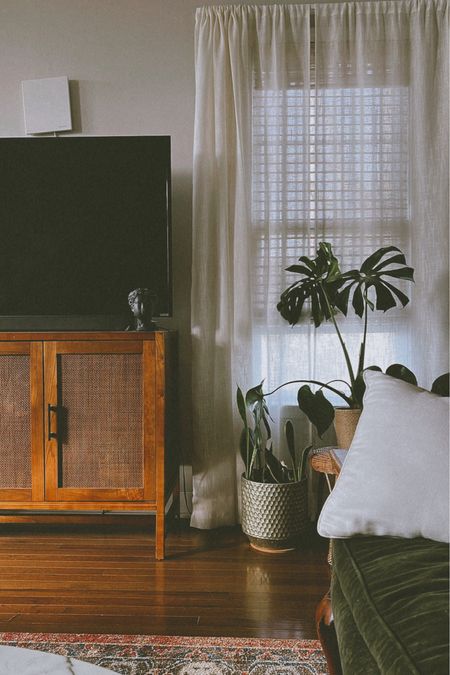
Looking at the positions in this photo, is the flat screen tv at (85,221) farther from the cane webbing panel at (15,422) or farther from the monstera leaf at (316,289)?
the monstera leaf at (316,289)

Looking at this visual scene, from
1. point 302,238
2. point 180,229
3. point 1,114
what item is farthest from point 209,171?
point 1,114

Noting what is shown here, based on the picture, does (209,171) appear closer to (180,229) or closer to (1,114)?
(180,229)

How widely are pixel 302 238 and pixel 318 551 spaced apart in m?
1.35

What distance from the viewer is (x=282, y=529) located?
232 centimetres

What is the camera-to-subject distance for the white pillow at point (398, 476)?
1.20m

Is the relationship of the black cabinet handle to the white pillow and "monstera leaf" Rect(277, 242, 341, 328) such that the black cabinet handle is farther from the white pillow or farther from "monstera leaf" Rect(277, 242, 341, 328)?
the white pillow

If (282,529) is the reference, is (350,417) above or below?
above

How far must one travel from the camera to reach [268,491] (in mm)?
2312

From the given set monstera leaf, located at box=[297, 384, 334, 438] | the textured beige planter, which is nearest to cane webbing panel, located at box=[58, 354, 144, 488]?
monstera leaf, located at box=[297, 384, 334, 438]

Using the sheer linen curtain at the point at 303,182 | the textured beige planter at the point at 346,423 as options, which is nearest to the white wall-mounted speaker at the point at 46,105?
the sheer linen curtain at the point at 303,182

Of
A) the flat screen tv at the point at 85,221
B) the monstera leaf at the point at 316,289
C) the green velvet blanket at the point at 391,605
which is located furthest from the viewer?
the flat screen tv at the point at 85,221

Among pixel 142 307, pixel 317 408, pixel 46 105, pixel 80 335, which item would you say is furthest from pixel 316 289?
pixel 46 105

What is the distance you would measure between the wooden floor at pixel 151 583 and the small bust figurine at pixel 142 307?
91cm

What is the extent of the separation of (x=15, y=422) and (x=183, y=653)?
114 cm
